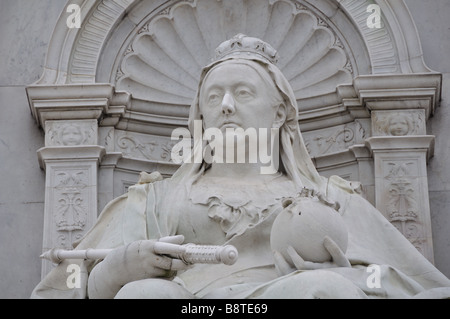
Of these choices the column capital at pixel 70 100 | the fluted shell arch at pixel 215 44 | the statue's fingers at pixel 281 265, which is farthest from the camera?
the fluted shell arch at pixel 215 44

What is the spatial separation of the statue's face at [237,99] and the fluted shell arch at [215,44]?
1.88m

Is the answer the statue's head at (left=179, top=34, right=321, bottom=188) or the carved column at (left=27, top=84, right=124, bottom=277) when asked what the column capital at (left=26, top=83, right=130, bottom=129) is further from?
the statue's head at (left=179, top=34, right=321, bottom=188)

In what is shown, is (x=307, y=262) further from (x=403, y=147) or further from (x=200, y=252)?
(x=403, y=147)

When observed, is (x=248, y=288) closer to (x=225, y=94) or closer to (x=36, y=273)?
(x=225, y=94)

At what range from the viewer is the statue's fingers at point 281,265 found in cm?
916

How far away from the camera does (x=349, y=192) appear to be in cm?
1062

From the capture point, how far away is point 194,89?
1266cm

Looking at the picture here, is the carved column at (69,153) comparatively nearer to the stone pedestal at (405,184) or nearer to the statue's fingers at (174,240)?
the stone pedestal at (405,184)

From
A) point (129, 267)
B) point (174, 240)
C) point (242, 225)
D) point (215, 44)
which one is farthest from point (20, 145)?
point (174, 240)

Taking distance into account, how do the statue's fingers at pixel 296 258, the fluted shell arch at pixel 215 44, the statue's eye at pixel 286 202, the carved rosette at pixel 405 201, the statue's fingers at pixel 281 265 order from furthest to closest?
the fluted shell arch at pixel 215 44, the carved rosette at pixel 405 201, the statue's eye at pixel 286 202, the statue's fingers at pixel 281 265, the statue's fingers at pixel 296 258

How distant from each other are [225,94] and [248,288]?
1782 mm

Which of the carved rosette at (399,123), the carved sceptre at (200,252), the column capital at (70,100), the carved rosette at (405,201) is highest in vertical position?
the column capital at (70,100)

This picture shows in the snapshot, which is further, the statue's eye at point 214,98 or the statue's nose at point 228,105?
the statue's eye at point 214,98

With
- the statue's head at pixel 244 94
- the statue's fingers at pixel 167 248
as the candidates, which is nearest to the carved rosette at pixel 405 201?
the statue's head at pixel 244 94
